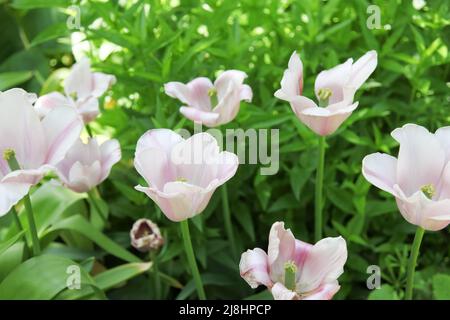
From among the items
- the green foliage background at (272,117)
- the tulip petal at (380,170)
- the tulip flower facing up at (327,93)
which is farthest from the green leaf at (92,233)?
the tulip petal at (380,170)

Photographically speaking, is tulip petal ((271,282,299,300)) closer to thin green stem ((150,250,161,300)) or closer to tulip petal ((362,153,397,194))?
tulip petal ((362,153,397,194))

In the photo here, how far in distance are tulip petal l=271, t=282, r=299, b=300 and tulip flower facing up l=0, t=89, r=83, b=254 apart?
0.79 ft

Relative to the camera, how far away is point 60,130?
0.77m

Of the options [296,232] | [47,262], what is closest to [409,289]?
[296,232]

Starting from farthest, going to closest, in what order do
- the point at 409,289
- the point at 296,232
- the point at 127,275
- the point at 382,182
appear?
the point at 296,232 < the point at 127,275 < the point at 409,289 < the point at 382,182

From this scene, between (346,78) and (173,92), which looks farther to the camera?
(173,92)

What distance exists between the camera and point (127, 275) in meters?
0.97

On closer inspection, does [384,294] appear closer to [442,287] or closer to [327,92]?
[442,287]

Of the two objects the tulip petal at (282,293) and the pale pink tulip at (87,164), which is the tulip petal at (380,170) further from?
the pale pink tulip at (87,164)

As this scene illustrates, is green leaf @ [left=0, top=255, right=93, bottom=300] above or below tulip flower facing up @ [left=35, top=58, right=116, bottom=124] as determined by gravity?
below

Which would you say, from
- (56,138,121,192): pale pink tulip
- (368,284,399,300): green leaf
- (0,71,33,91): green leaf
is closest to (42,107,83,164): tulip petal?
(56,138,121,192): pale pink tulip

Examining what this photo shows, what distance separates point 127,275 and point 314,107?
1.19 feet

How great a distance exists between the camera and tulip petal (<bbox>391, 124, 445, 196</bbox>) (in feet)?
2.31

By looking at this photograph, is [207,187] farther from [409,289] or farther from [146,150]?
[409,289]
